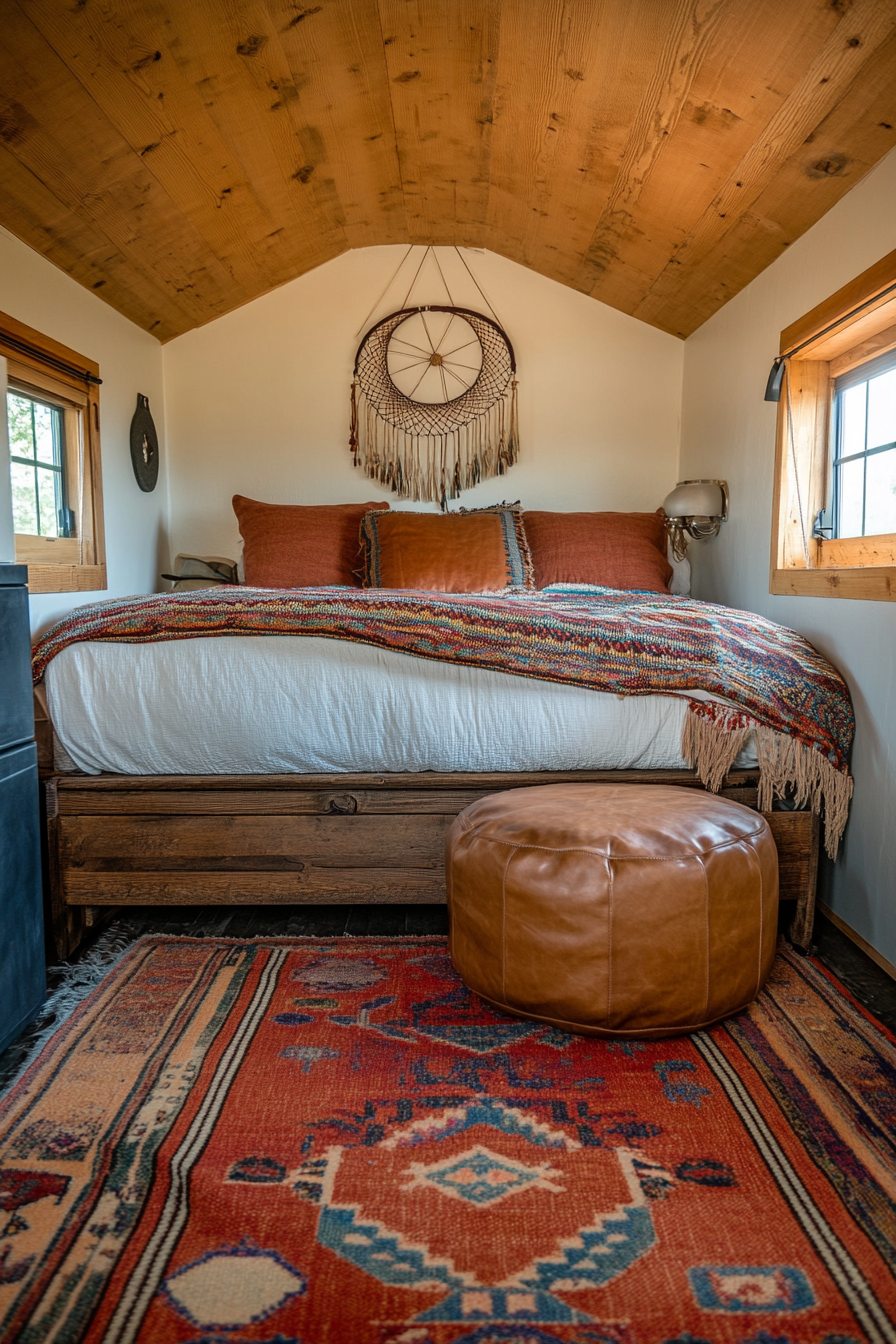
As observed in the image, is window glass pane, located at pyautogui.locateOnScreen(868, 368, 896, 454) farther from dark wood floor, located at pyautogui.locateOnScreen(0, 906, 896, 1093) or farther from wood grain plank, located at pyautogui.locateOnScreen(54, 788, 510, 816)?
wood grain plank, located at pyautogui.locateOnScreen(54, 788, 510, 816)

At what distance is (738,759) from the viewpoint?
6.58 feet

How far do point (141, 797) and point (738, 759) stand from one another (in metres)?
1.32

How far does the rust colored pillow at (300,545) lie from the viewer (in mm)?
3195

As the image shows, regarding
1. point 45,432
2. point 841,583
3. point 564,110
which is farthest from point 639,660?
point 45,432

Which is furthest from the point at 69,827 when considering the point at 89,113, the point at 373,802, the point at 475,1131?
the point at 89,113

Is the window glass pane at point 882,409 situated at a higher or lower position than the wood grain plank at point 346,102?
lower

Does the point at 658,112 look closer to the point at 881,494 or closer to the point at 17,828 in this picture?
the point at 881,494

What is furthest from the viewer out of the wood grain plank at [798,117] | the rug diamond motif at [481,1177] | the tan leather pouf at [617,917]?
the wood grain plank at [798,117]

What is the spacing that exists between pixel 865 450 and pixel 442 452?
1854 mm

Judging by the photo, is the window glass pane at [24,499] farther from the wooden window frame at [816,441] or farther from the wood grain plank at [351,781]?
the wooden window frame at [816,441]

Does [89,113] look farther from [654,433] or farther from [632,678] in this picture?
[654,433]

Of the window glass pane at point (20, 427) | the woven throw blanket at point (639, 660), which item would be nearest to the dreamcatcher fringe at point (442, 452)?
the window glass pane at point (20, 427)

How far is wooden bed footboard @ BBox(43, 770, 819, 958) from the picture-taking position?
6.48ft

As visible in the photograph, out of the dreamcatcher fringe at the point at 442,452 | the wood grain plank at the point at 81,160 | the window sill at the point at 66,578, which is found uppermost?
the wood grain plank at the point at 81,160
